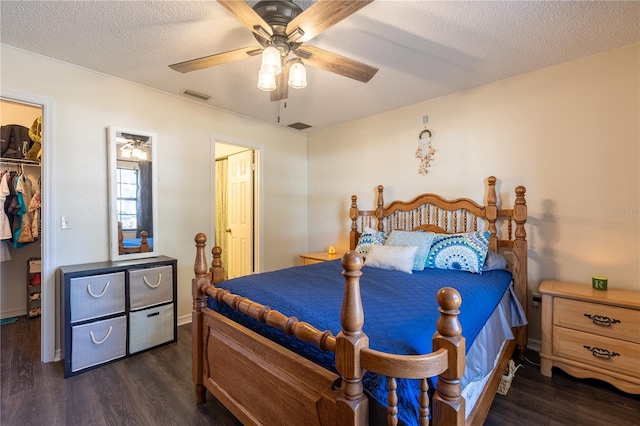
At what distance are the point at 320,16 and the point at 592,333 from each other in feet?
8.72

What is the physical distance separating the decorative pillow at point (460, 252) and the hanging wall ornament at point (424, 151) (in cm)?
93

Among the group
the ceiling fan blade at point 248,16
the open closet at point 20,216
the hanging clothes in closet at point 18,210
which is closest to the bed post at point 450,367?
the ceiling fan blade at point 248,16

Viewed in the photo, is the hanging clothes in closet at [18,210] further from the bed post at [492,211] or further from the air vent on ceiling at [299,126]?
the bed post at [492,211]

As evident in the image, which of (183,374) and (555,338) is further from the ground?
(555,338)

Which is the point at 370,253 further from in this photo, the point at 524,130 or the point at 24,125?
the point at 24,125

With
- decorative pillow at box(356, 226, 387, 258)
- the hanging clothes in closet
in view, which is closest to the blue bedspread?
decorative pillow at box(356, 226, 387, 258)

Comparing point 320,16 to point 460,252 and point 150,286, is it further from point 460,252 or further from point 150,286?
point 150,286

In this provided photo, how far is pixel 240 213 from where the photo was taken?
4203 millimetres

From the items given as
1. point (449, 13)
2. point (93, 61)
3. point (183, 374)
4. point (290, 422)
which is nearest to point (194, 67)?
point (93, 61)

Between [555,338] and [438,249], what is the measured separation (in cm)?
101

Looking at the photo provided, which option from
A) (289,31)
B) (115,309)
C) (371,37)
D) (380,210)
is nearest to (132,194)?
(115,309)

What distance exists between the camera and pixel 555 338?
2119 mm

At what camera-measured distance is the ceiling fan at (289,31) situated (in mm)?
1326

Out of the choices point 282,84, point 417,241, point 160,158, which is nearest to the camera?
point 282,84
